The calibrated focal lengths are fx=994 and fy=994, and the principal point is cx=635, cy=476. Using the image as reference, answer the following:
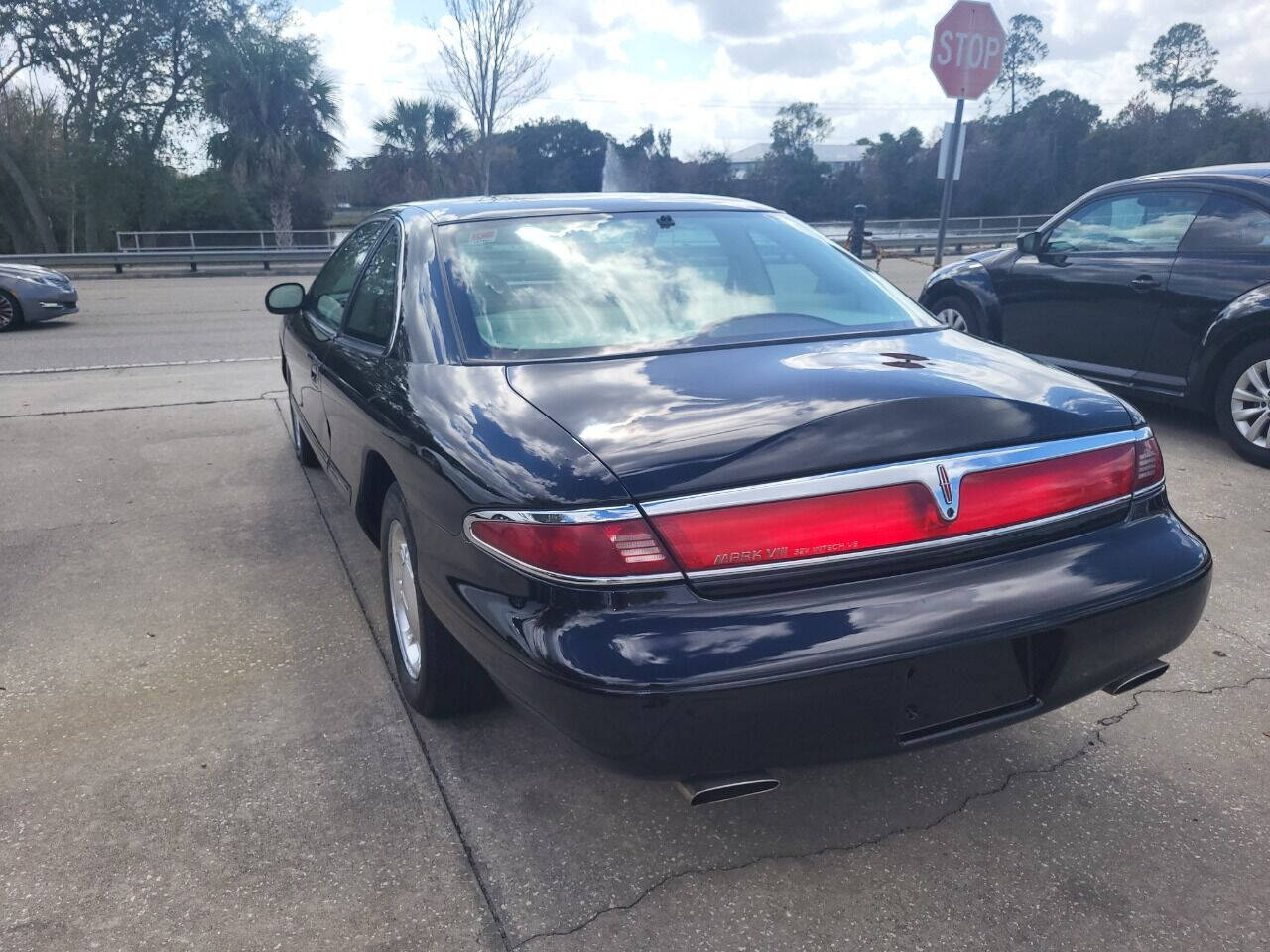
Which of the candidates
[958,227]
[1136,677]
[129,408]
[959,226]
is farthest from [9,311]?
[959,226]

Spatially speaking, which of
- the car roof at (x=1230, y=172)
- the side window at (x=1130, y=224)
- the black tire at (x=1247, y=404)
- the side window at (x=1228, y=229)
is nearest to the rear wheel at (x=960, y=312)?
the side window at (x=1130, y=224)

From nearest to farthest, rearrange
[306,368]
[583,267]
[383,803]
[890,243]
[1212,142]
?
[383,803]
[583,267]
[306,368]
[890,243]
[1212,142]

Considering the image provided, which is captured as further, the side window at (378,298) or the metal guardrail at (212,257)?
the metal guardrail at (212,257)

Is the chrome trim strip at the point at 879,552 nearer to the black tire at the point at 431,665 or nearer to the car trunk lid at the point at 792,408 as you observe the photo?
the car trunk lid at the point at 792,408

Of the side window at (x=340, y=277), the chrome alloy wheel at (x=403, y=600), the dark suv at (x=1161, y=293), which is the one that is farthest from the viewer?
the dark suv at (x=1161, y=293)

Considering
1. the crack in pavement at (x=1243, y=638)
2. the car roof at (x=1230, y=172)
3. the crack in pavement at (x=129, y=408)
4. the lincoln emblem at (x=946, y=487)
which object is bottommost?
the crack in pavement at (x=1243, y=638)

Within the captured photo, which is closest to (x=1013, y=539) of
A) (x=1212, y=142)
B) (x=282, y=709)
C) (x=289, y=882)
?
(x=289, y=882)

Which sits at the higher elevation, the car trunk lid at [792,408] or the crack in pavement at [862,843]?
the car trunk lid at [792,408]

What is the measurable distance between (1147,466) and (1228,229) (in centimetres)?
412

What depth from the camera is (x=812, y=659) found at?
1909 millimetres

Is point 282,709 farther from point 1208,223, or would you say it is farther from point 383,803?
point 1208,223

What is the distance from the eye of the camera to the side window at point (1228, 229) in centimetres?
551

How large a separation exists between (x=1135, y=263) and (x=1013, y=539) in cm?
470

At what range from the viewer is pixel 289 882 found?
7.43ft
